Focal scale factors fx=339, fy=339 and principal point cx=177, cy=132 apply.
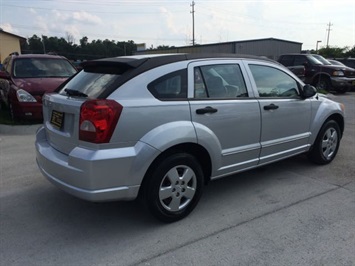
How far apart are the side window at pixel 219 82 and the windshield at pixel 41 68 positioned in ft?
18.3

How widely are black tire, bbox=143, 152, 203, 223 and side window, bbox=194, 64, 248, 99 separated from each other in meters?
0.72

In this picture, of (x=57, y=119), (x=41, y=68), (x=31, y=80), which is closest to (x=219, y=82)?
(x=57, y=119)

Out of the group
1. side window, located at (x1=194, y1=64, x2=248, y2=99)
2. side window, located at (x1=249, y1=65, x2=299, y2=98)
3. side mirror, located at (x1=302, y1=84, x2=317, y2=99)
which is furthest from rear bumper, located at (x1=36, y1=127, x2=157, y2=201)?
side mirror, located at (x1=302, y1=84, x2=317, y2=99)

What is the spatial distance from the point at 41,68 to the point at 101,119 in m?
6.30

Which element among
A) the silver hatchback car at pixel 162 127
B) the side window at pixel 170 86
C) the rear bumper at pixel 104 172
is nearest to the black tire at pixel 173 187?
the silver hatchback car at pixel 162 127

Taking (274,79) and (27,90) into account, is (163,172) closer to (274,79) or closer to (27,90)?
(274,79)

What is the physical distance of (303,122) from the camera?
4.61m

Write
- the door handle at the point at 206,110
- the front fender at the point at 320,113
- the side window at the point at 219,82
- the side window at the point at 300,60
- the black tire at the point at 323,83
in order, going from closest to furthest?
the door handle at the point at 206,110 → the side window at the point at 219,82 → the front fender at the point at 320,113 → the black tire at the point at 323,83 → the side window at the point at 300,60

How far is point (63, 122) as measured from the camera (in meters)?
3.26

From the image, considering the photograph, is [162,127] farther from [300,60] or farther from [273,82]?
[300,60]

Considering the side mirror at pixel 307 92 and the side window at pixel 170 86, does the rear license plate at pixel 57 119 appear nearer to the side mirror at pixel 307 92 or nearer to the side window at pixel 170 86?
the side window at pixel 170 86

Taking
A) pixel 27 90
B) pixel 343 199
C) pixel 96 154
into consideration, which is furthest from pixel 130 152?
pixel 27 90

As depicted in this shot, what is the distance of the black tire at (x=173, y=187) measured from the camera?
10.4 feet

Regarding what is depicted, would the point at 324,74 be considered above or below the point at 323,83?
A: above
